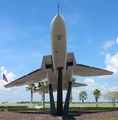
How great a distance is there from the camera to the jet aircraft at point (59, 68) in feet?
40.7

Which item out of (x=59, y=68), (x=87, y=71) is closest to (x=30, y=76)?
(x=59, y=68)

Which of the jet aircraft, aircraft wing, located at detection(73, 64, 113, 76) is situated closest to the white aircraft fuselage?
the jet aircraft

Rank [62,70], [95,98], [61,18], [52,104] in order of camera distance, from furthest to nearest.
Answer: [95,98] < [52,104] < [62,70] < [61,18]

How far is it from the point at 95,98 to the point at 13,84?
48040mm

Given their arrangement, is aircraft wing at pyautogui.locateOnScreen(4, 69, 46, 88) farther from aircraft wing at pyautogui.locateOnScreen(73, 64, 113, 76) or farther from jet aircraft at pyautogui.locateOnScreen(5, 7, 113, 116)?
aircraft wing at pyautogui.locateOnScreen(73, 64, 113, 76)

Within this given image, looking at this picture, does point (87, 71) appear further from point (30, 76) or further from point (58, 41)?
point (58, 41)

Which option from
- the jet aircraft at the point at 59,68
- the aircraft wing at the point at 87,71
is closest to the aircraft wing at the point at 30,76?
the jet aircraft at the point at 59,68

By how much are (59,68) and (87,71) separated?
16.9ft

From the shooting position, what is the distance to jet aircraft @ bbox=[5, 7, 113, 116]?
12398mm

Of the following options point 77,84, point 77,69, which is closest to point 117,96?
point 77,84

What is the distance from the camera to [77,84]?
75.0 feet

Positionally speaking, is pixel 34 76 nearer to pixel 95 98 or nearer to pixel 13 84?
pixel 13 84

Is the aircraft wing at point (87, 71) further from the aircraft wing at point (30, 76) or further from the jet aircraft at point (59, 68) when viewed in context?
the aircraft wing at point (30, 76)

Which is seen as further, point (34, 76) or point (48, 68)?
point (34, 76)
